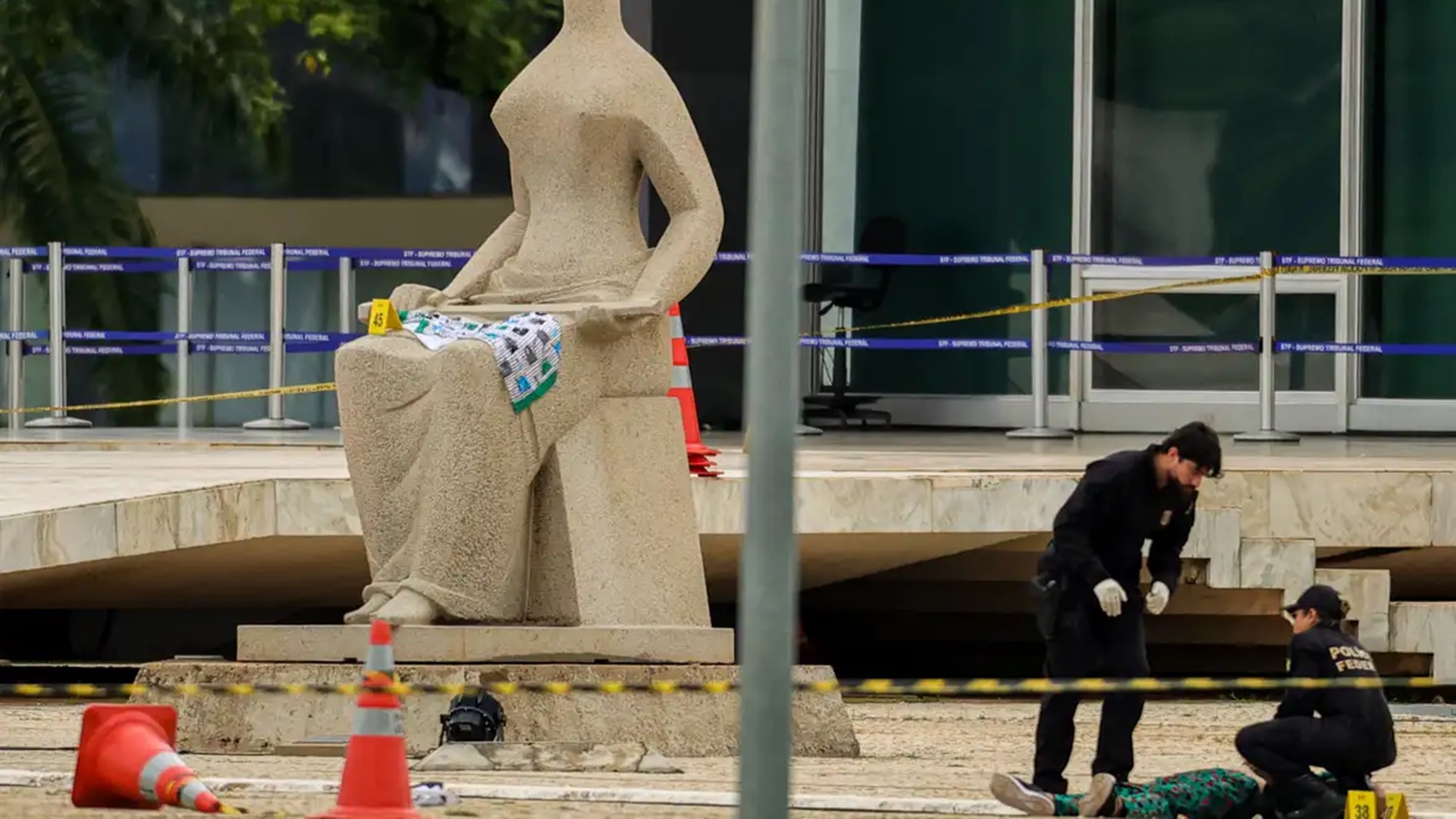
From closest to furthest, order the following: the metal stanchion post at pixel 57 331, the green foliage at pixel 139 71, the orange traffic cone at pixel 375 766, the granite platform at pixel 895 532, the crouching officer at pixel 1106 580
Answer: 1. the orange traffic cone at pixel 375 766
2. the crouching officer at pixel 1106 580
3. the granite platform at pixel 895 532
4. the metal stanchion post at pixel 57 331
5. the green foliage at pixel 139 71

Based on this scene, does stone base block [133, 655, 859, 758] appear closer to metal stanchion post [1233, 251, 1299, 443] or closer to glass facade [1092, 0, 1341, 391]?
metal stanchion post [1233, 251, 1299, 443]

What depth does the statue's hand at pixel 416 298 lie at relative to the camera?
1106 cm

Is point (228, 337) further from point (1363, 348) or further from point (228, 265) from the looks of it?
point (1363, 348)

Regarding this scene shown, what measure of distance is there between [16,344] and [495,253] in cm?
964

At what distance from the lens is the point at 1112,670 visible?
959 cm

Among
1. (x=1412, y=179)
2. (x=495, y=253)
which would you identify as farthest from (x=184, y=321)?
(x=495, y=253)

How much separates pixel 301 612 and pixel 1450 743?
6.97 metres

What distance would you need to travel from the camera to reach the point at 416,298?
11.1 m

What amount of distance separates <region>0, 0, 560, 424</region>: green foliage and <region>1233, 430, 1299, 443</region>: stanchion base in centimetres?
580

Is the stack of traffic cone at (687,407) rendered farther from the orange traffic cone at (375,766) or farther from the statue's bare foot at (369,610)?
the orange traffic cone at (375,766)

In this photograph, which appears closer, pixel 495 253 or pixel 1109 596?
pixel 1109 596

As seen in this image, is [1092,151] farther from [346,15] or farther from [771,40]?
[771,40]

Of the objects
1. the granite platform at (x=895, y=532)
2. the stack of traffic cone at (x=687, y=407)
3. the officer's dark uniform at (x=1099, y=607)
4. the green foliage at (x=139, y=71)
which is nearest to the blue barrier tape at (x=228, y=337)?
the green foliage at (x=139, y=71)

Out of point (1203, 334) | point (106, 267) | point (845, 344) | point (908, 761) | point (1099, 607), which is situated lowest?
point (908, 761)
